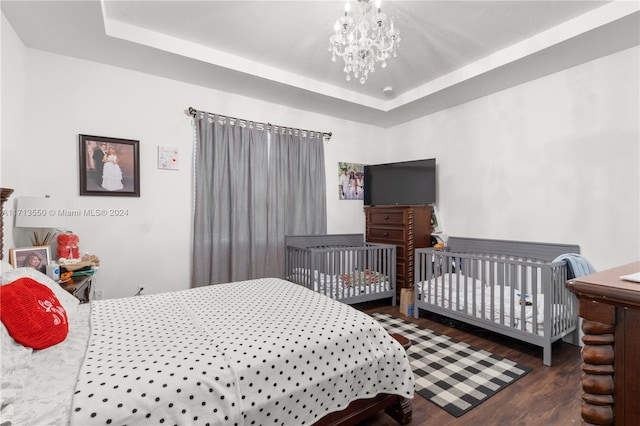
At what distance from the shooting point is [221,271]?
3346 millimetres

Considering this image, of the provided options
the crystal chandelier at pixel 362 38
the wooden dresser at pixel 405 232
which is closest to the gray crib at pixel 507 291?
the wooden dresser at pixel 405 232

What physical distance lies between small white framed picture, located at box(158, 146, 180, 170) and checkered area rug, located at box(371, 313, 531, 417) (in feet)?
9.36

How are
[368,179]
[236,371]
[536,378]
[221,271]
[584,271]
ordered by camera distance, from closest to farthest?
1. [236,371]
2. [536,378]
3. [584,271]
4. [221,271]
5. [368,179]

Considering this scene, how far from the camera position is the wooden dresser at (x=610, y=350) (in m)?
0.75

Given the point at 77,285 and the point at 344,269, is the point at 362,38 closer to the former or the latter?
the point at 344,269

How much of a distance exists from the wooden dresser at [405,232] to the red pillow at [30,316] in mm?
3297

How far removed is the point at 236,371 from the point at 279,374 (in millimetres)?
180

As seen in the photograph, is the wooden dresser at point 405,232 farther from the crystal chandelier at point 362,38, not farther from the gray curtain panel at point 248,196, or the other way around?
the crystal chandelier at point 362,38

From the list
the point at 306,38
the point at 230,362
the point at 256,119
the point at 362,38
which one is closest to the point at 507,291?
the point at 362,38

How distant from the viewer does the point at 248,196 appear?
11.6 feet

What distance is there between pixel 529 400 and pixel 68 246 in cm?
344

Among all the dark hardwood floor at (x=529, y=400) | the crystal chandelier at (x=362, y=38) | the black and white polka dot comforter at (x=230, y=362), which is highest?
the crystal chandelier at (x=362, y=38)

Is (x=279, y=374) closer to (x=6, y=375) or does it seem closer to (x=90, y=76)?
(x=6, y=375)

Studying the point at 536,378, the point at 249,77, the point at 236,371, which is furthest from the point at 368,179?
the point at 236,371
